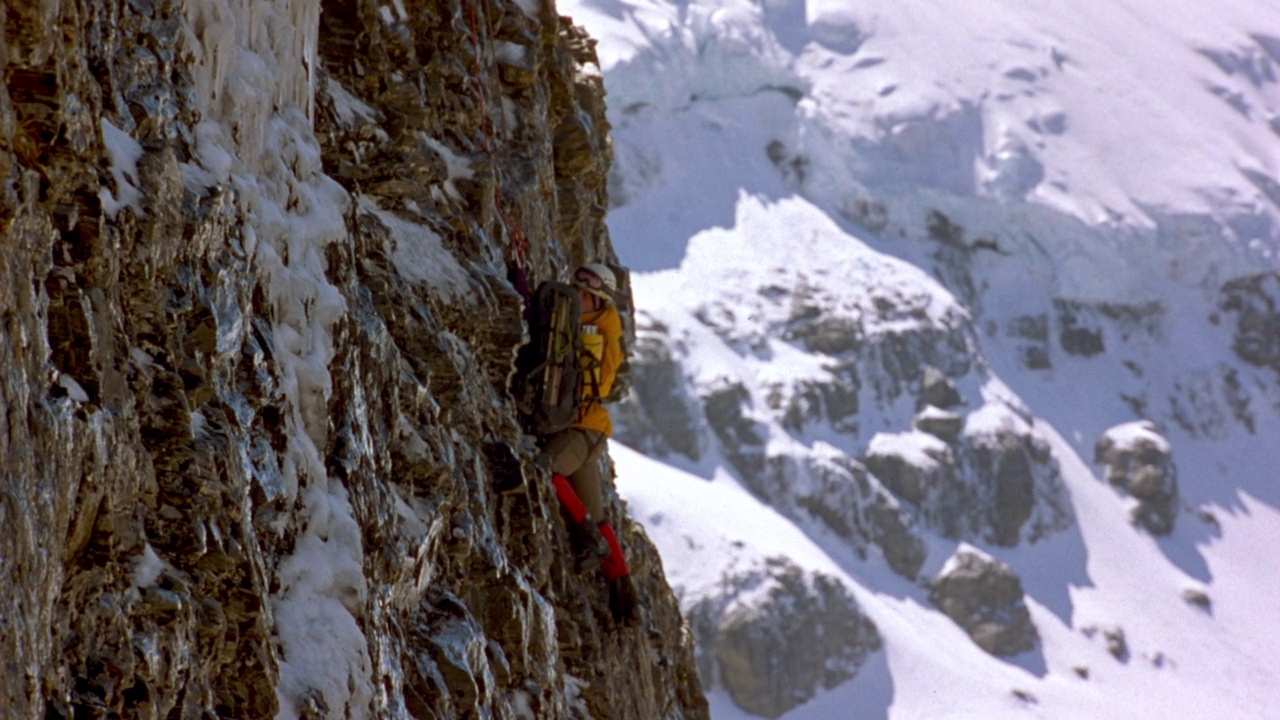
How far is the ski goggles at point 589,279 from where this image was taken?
10.7 metres

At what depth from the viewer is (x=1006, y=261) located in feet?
284

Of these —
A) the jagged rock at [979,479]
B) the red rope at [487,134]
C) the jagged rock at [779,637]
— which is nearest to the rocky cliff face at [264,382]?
the red rope at [487,134]

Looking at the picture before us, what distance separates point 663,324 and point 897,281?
47.6 ft

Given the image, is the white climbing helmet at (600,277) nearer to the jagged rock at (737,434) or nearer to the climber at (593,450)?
the climber at (593,450)

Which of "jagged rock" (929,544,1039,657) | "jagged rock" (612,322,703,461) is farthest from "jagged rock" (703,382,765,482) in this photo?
"jagged rock" (929,544,1039,657)

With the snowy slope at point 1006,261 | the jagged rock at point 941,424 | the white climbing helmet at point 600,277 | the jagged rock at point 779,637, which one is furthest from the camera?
the jagged rock at point 941,424

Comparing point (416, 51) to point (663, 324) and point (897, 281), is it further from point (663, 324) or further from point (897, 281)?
point (897, 281)

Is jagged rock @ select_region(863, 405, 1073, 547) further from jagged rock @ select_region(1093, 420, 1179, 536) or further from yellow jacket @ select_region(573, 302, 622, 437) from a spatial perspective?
yellow jacket @ select_region(573, 302, 622, 437)

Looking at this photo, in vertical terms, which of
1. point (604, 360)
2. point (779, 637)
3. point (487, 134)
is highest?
point (487, 134)

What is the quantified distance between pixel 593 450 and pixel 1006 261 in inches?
3076

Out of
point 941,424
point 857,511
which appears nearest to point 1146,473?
point 941,424

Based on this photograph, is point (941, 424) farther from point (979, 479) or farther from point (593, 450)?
point (593, 450)

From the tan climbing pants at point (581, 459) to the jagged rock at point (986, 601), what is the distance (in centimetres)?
6364

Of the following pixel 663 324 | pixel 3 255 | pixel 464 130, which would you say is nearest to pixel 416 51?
pixel 464 130
